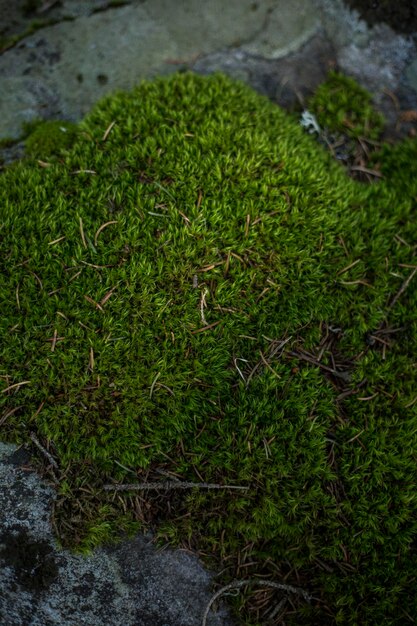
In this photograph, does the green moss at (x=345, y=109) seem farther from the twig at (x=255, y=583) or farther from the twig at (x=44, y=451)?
the twig at (x=255, y=583)

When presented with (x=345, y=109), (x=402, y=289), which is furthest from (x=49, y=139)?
(x=402, y=289)

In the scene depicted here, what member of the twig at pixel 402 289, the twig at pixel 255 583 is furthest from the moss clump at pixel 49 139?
the twig at pixel 255 583

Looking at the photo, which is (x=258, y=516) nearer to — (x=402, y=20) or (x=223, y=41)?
(x=223, y=41)

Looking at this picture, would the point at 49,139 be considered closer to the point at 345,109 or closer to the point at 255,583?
the point at 345,109

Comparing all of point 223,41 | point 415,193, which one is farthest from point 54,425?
point 223,41

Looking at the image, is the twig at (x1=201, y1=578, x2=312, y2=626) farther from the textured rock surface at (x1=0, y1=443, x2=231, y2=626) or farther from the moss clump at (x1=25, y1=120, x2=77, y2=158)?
the moss clump at (x1=25, y1=120, x2=77, y2=158)

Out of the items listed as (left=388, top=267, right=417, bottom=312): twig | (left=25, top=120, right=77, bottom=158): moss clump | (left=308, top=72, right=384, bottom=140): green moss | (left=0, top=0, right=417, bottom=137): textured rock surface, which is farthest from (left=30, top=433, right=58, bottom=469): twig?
(left=308, top=72, right=384, bottom=140): green moss
